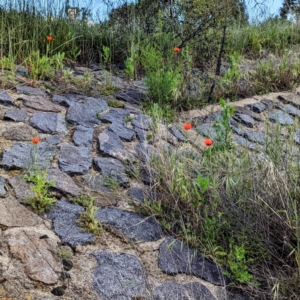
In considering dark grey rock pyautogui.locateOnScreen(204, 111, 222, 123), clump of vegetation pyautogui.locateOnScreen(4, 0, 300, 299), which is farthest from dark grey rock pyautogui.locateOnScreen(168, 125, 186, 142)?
dark grey rock pyautogui.locateOnScreen(204, 111, 222, 123)

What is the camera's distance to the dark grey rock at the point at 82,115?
393cm

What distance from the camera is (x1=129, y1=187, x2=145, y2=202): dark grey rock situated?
2.99m

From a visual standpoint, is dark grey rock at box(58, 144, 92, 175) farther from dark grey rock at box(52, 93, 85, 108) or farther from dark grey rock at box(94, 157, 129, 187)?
dark grey rock at box(52, 93, 85, 108)

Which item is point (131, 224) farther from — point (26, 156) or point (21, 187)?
point (26, 156)

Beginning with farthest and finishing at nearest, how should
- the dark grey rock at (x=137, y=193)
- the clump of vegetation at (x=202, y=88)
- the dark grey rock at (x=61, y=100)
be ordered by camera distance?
1. the dark grey rock at (x=61, y=100)
2. the dark grey rock at (x=137, y=193)
3. the clump of vegetation at (x=202, y=88)

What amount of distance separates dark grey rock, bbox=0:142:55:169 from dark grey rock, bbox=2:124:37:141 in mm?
115

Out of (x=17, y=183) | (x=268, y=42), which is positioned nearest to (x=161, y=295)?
(x=17, y=183)

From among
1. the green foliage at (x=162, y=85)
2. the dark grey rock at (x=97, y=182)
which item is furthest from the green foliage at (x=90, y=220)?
the green foliage at (x=162, y=85)

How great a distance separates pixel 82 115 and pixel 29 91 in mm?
646

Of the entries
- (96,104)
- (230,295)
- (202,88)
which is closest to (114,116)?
(96,104)

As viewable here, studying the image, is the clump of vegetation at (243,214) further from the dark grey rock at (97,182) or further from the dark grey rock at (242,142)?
the dark grey rock at (242,142)

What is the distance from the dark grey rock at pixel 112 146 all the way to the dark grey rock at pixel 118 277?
1081 mm

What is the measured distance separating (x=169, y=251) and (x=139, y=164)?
3.21ft

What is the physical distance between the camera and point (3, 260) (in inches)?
86.9
